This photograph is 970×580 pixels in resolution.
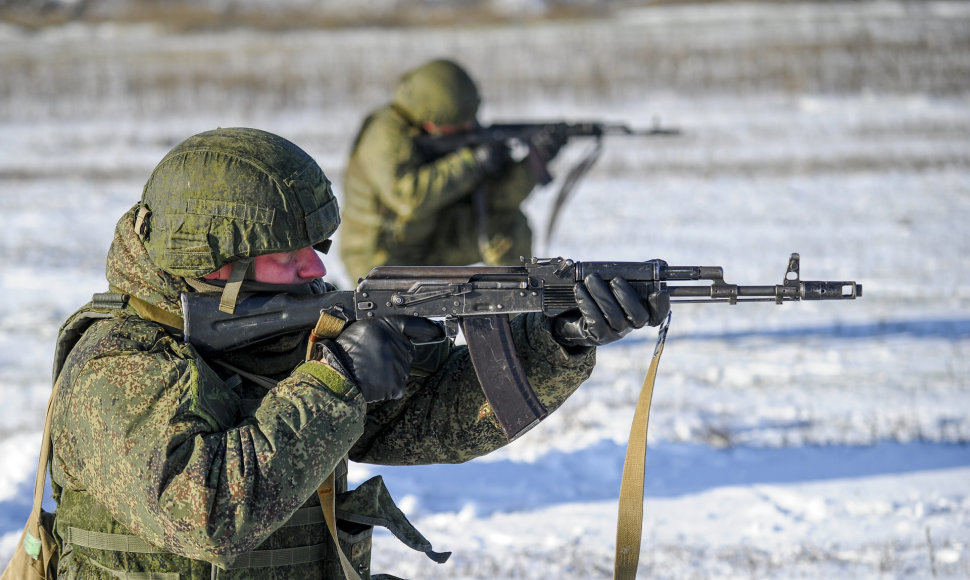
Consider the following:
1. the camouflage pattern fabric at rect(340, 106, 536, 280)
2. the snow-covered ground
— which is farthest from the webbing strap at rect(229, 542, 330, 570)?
the camouflage pattern fabric at rect(340, 106, 536, 280)

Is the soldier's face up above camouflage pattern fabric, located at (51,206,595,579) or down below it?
above

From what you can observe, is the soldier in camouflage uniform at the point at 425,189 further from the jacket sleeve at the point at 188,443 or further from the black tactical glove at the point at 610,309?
the jacket sleeve at the point at 188,443

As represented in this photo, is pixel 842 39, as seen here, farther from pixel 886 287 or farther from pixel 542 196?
pixel 886 287

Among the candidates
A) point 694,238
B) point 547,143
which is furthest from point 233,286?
point 694,238

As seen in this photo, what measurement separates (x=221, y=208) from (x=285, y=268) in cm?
25

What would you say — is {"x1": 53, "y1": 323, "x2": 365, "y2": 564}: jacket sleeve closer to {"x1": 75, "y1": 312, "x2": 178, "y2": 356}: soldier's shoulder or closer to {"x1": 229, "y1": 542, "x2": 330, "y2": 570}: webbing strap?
{"x1": 75, "y1": 312, "x2": 178, "y2": 356}: soldier's shoulder

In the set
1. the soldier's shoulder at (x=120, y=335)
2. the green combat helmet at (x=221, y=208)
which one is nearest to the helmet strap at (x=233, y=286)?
the green combat helmet at (x=221, y=208)

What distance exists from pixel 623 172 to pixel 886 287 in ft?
19.2

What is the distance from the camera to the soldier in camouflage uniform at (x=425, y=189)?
6.40 meters

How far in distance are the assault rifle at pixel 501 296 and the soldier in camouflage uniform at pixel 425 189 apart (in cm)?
372

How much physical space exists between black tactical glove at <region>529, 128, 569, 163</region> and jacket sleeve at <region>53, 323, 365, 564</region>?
4842 mm

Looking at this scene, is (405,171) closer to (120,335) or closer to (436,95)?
(436,95)

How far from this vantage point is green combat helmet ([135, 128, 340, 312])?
7.79ft

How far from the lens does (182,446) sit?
2146 millimetres
